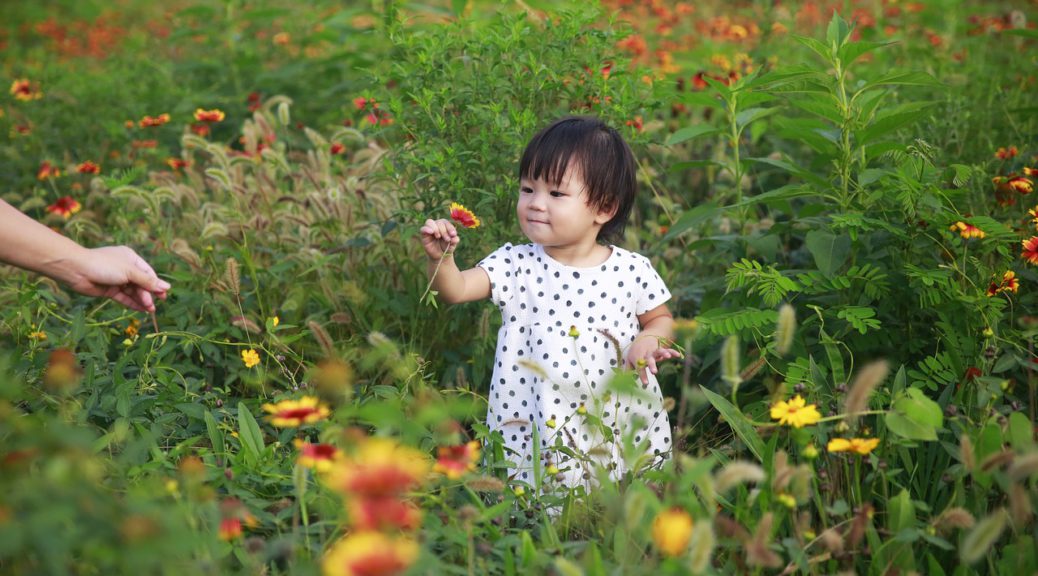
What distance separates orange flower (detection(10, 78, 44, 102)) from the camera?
16.3 ft

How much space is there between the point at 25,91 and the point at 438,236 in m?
3.40

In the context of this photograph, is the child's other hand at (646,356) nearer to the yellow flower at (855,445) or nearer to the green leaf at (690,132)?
the yellow flower at (855,445)

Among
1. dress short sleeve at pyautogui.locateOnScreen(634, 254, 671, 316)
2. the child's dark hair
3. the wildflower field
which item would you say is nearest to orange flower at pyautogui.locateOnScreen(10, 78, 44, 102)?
the wildflower field

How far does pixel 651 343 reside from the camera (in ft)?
9.57

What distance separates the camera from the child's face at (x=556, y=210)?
2.91 meters

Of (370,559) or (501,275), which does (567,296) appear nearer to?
(501,275)

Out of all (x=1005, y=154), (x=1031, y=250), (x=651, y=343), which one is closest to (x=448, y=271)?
(x=651, y=343)

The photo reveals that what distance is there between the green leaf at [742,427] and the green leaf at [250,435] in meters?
1.28

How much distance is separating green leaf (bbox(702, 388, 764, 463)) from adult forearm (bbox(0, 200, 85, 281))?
181 cm

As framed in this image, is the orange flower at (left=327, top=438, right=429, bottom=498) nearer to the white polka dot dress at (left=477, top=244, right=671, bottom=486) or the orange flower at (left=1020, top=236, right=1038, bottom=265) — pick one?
the white polka dot dress at (left=477, top=244, right=671, bottom=486)

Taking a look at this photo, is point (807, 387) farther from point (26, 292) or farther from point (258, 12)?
point (258, 12)

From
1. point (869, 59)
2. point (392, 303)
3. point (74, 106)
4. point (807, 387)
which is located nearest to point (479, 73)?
point (392, 303)

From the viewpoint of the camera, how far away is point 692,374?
12.1ft

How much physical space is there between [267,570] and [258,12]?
458 centimetres
